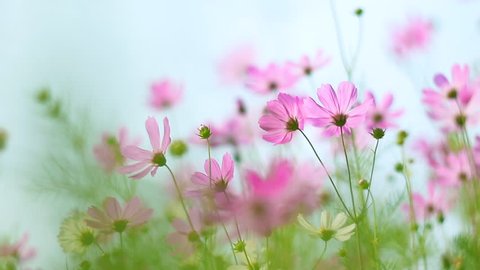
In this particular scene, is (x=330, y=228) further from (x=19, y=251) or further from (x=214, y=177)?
(x=19, y=251)

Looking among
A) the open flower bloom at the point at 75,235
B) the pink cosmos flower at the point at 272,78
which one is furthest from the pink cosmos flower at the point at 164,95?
the open flower bloom at the point at 75,235

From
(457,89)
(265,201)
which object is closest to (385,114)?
(457,89)

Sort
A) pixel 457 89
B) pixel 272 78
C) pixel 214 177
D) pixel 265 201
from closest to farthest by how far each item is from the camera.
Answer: pixel 265 201 < pixel 214 177 < pixel 457 89 < pixel 272 78

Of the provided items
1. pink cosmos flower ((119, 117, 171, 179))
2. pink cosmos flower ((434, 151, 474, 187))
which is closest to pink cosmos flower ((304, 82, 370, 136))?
pink cosmos flower ((119, 117, 171, 179))

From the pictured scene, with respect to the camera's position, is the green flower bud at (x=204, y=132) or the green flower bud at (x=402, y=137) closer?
the green flower bud at (x=204, y=132)

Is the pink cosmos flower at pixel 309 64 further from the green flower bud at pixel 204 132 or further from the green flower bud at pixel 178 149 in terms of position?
the green flower bud at pixel 204 132

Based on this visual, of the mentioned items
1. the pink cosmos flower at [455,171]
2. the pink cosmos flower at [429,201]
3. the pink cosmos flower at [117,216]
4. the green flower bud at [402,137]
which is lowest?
the pink cosmos flower at [429,201]

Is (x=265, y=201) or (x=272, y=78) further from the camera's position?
(x=272, y=78)

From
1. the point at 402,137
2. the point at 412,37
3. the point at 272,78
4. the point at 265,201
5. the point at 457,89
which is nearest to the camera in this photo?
the point at 265,201
